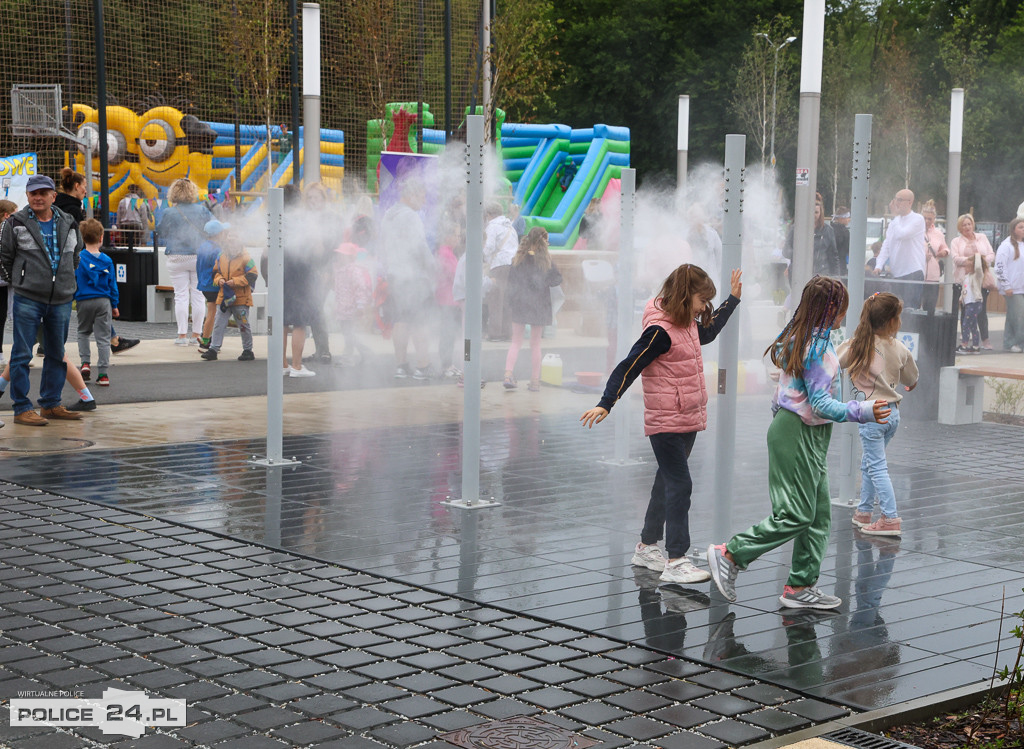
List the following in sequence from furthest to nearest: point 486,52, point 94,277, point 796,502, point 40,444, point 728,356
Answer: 1. point 486,52
2. point 94,277
3. point 40,444
4. point 728,356
5. point 796,502

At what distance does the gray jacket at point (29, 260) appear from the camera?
1043 centimetres

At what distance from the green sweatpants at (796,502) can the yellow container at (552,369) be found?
8.53 meters

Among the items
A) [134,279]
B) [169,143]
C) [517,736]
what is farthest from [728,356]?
[169,143]

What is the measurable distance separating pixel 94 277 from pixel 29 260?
272 cm

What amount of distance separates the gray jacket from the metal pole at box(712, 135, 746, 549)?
6.02 meters

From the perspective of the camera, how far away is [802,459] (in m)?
5.98

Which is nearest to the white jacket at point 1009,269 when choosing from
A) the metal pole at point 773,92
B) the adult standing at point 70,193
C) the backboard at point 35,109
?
the adult standing at point 70,193

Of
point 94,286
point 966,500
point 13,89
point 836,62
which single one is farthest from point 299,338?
point 836,62

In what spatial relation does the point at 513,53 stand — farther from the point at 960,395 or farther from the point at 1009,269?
the point at 960,395

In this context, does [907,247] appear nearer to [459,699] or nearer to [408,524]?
[408,524]

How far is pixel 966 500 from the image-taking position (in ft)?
28.2

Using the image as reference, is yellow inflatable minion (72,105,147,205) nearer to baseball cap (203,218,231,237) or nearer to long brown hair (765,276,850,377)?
baseball cap (203,218,231,237)

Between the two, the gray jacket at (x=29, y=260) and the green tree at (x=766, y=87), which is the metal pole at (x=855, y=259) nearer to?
the gray jacket at (x=29, y=260)

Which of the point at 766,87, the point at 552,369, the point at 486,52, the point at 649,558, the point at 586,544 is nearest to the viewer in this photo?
the point at 649,558
